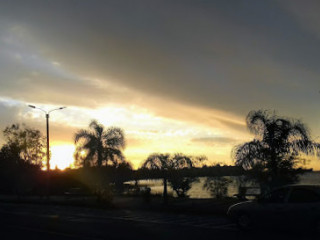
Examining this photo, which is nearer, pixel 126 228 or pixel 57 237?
pixel 57 237

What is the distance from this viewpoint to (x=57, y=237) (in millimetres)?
14062

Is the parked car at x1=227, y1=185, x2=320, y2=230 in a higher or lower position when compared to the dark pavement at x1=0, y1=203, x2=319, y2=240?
higher

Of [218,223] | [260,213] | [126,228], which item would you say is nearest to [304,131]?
[218,223]

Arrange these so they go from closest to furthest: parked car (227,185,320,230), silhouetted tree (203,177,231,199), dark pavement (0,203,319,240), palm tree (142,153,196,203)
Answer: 1. parked car (227,185,320,230)
2. dark pavement (0,203,319,240)
3. palm tree (142,153,196,203)
4. silhouetted tree (203,177,231,199)

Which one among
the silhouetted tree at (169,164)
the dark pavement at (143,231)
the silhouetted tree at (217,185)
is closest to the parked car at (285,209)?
the dark pavement at (143,231)

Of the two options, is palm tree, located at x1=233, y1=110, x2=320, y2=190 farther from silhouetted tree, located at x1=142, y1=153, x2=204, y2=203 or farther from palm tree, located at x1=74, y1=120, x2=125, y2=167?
palm tree, located at x1=74, y1=120, x2=125, y2=167

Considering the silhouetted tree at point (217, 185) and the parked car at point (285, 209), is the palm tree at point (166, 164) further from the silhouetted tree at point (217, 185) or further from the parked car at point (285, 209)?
the parked car at point (285, 209)

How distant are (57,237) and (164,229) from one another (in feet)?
12.2

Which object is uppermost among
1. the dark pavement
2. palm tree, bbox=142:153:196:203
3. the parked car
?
palm tree, bbox=142:153:196:203

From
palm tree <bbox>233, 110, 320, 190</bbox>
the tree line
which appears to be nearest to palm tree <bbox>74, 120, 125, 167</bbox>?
the tree line

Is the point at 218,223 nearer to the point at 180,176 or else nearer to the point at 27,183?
the point at 180,176

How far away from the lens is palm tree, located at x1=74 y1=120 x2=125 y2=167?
4403cm

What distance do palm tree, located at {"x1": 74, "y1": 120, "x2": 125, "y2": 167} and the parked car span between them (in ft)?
97.4

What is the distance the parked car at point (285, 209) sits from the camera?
1339 cm
